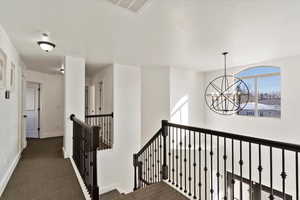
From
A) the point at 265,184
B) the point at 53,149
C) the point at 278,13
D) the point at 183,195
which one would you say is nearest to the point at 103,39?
the point at 278,13

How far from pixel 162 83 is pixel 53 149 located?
3.91 m

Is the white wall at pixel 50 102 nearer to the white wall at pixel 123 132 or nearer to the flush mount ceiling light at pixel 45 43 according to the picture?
the white wall at pixel 123 132

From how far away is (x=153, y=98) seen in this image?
537 cm

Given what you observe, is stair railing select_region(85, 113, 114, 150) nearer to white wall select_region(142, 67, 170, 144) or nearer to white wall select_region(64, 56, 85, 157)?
white wall select_region(64, 56, 85, 157)

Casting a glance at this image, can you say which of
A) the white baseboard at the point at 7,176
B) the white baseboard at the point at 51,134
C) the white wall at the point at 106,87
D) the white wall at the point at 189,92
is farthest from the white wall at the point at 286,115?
the white baseboard at the point at 51,134

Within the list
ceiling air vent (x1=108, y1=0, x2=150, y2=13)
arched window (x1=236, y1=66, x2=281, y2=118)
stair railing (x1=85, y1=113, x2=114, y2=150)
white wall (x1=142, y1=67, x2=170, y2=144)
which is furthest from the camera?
white wall (x1=142, y1=67, x2=170, y2=144)

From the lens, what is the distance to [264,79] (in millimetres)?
4570

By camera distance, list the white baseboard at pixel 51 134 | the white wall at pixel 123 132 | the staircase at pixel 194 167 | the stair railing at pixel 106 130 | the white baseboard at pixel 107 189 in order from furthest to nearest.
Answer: the white baseboard at pixel 51 134 < the stair railing at pixel 106 130 < the white wall at pixel 123 132 < the white baseboard at pixel 107 189 < the staircase at pixel 194 167

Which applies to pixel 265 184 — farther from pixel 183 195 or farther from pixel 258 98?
pixel 183 195

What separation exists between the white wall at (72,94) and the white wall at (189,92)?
280 centimetres

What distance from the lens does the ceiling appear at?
6.21ft

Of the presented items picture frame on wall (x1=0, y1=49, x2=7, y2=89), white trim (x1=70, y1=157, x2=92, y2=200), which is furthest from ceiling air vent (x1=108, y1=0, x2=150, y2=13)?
white trim (x1=70, y1=157, x2=92, y2=200)

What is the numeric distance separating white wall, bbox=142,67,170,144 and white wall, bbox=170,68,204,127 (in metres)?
0.27

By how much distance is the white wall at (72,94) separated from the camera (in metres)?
3.75
